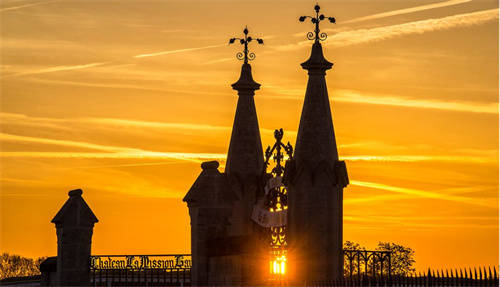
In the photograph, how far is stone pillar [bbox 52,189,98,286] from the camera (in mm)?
37062

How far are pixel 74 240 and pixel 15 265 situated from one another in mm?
45485

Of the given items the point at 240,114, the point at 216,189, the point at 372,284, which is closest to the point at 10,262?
the point at 240,114

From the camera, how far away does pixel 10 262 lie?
8138cm

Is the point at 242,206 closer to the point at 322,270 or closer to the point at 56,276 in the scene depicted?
the point at 322,270

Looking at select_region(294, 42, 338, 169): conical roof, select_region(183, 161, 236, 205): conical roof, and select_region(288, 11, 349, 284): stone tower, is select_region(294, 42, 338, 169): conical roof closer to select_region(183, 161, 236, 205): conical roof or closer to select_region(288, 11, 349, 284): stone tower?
select_region(288, 11, 349, 284): stone tower

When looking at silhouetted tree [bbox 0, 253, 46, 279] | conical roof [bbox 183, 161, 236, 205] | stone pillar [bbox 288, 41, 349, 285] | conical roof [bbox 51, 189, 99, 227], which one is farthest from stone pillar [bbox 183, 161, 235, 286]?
silhouetted tree [bbox 0, 253, 46, 279]

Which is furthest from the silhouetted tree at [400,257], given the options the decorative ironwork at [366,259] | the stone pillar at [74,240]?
the stone pillar at [74,240]

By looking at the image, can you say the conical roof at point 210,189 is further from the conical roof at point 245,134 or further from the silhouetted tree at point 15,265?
the silhouetted tree at point 15,265

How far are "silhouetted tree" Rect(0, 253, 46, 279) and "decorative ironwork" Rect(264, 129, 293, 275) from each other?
125 feet

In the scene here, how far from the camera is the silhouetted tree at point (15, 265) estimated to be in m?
79.3

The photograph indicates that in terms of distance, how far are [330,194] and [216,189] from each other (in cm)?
1074

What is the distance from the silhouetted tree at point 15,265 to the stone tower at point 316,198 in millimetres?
40227

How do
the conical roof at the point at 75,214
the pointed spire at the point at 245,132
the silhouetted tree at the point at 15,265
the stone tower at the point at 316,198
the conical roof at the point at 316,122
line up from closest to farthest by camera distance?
the conical roof at the point at 75,214 → the stone tower at the point at 316,198 → the conical roof at the point at 316,122 → the pointed spire at the point at 245,132 → the silhouetted tree at the point at 15,265

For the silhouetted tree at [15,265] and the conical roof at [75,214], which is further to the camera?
the silhouetted tree at [15,265]
